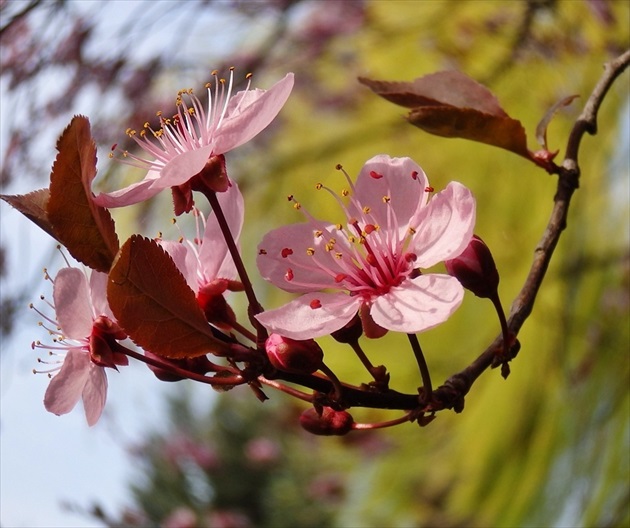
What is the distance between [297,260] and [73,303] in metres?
0.15

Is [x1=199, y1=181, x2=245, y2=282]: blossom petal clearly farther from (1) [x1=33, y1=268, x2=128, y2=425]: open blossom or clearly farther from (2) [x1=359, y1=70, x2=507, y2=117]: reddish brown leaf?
(2) [x1=359, y1=70, x2=507, y2=117]: reddish brown leaf

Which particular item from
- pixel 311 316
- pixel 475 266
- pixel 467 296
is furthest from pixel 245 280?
pixel 467 296

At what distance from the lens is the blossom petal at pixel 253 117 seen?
0.48 metres

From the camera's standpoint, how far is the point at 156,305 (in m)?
0.45

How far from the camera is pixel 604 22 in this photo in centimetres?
193

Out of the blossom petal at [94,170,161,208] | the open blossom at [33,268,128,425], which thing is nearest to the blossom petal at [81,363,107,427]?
the open blossom at [33,268,128,425]

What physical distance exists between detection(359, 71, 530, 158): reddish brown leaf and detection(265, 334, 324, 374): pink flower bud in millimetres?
224

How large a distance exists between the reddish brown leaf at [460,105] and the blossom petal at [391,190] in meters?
0.07

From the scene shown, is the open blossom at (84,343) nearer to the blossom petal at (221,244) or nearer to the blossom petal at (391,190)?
the blossom petal at (221,244)

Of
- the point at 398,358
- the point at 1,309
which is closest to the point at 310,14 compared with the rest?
the point at 398,358

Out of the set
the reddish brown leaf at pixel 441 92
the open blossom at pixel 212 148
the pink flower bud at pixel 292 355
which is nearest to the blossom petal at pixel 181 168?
the open blossom at pixel 212 148

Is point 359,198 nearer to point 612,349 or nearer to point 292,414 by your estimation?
point 612,349

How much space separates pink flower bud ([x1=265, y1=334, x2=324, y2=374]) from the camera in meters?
0.44

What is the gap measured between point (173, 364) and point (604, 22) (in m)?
1.77
